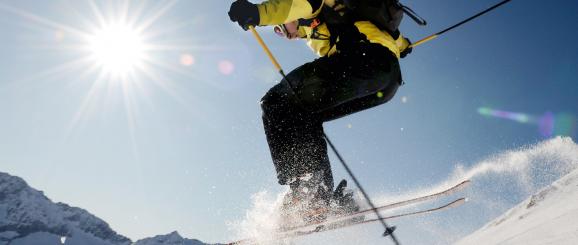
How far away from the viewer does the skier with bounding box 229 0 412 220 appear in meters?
3.87

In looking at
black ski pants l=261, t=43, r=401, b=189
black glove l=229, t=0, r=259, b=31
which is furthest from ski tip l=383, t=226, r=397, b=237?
black glove l=229, t=0, r=259, b=31

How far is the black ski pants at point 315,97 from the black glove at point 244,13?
733 millimetres

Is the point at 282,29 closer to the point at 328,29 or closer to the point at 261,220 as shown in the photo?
the point at 328,29

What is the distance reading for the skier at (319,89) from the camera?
3869 mm

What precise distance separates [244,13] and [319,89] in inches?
40.7

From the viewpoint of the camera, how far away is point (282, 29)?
4.54m

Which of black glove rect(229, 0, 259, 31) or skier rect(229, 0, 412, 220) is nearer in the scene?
black glove rect(229, 0, 259, 31)

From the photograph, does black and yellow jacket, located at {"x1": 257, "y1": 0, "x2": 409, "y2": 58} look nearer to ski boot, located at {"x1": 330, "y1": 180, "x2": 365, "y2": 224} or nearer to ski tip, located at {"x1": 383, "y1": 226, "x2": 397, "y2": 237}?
ski boot, located at {"x1": 330, "y1": 180, "x2": 365, "y2": 224}

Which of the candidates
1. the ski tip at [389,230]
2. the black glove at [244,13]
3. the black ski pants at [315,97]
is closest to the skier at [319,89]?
the black ski pants at [315,97]

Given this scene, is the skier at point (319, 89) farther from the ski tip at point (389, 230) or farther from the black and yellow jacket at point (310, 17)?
the ski tip at point (389, 230)

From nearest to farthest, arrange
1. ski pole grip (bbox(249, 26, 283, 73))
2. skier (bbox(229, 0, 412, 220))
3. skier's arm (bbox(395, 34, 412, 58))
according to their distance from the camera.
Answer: skier (bbox(229, 0, 412, 220)), ski pole grip (bbox(249, 26, 283, 73)), skier's arm (bbox(395, 34, 412, 58))

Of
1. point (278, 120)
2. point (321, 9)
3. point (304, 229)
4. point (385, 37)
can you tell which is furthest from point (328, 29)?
point (304, 229)

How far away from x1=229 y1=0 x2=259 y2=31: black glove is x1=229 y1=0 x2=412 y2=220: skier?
0.80 feet

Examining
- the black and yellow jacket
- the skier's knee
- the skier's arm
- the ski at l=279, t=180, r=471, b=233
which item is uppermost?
the black and yellow jacket
